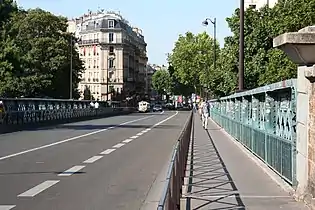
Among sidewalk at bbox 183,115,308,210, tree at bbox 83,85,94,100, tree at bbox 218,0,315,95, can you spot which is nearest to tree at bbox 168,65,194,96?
tree at bbox 83,85,94,100

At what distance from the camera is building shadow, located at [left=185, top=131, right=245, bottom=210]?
9.88m

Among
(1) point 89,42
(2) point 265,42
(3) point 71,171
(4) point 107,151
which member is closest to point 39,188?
(3) point 71,171

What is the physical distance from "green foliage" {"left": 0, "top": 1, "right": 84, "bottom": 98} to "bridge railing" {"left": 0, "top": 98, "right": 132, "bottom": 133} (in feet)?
76.1

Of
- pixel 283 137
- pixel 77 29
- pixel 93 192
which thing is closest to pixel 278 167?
pixel 283 137

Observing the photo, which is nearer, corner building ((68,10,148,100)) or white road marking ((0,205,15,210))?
white road marking ((0,205,15,210))

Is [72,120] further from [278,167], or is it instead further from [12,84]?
[278,167]

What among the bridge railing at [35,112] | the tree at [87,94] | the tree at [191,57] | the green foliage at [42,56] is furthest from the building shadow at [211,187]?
the tree at [87,94]

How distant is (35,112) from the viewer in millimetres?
44375

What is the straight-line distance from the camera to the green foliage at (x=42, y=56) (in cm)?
8825

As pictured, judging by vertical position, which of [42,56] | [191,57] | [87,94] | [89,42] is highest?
[89,42]

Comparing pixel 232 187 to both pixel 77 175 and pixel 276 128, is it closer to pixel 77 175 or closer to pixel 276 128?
pixel 276 128

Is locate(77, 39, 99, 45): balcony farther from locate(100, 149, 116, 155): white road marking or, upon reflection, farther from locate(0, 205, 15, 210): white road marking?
locate(0, 205, 15, 210): white road marking

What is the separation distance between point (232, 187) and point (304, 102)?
2.78 m

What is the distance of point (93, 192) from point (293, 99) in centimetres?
400
